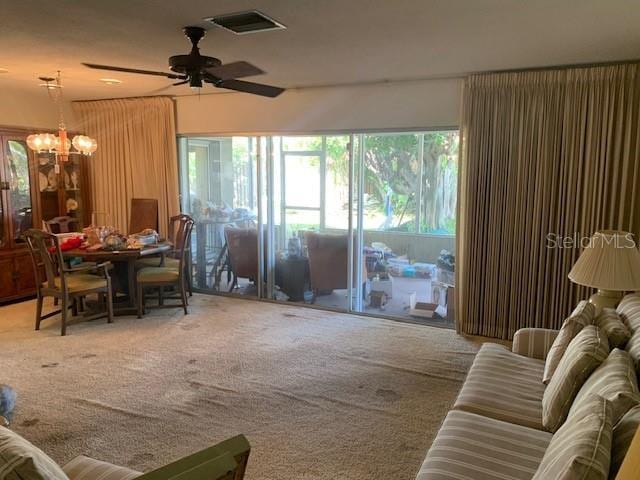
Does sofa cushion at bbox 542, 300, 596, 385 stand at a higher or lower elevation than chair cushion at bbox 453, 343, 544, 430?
higher

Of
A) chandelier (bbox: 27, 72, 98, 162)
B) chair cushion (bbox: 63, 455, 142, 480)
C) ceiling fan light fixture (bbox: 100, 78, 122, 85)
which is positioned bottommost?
chair cushion (bbox: 63, 455, 142, 480)

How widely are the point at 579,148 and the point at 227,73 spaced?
2.85m

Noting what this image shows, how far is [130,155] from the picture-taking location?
6188mm

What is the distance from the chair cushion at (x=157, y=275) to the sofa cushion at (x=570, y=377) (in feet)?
13.1

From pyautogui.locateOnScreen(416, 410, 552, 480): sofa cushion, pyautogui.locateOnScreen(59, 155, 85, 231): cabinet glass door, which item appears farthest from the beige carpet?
pyautogui.locateOnScreen(59, 155, 85, 231): cabinet glass door

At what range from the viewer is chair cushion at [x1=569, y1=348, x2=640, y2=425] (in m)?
1.61

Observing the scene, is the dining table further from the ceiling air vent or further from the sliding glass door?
the ceiling air vent

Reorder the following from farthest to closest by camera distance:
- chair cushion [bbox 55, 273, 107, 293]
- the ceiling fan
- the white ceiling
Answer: chair cushion [bbox 55, 273, 107, 293]
the ceiling fan
the white ceiling

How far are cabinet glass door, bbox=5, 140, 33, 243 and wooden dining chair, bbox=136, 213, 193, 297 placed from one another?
4.81ft

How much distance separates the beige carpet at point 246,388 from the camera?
271 centimetres

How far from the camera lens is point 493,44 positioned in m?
3.33

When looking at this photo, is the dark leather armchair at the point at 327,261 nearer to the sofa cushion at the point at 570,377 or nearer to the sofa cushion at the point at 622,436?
the sofa cushion at the point at 570,377

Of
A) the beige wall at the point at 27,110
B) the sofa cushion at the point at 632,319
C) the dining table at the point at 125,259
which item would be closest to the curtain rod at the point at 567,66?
the sofa cushion at the point at 632,319

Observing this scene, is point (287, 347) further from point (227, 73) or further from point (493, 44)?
point (493, 44)
